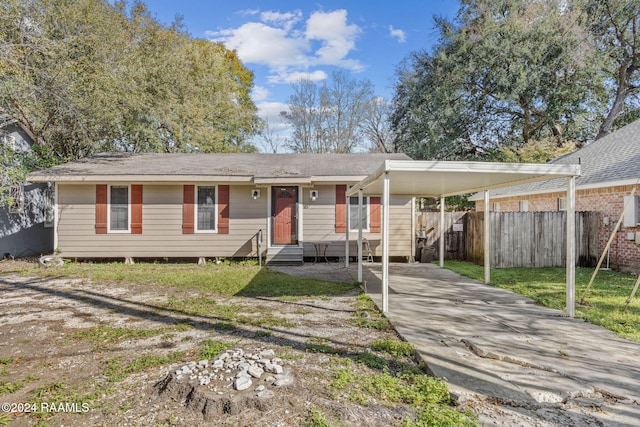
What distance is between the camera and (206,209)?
10.1 m

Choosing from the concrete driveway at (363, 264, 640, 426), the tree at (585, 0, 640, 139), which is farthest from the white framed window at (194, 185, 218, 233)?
the tree at (585, 0, 640, 139)

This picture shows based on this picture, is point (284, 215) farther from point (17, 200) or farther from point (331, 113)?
point (331, 113)

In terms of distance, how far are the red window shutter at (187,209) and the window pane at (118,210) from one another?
1571 millimetres

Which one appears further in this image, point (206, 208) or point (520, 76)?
point (520, 76)

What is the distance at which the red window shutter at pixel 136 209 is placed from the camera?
9883 mm

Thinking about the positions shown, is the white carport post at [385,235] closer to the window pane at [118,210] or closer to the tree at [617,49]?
the window pane at [118,210]

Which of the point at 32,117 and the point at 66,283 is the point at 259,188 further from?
the point at 32,117

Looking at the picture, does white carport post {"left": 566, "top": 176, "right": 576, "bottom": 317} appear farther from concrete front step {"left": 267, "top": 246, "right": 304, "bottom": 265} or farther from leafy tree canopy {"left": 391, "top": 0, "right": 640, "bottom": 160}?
leafy tree canopy {"left": 391, "top": 0, "right": 640, "bottom": 160}

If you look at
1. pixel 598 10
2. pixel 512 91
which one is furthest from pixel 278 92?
pixel 598 10

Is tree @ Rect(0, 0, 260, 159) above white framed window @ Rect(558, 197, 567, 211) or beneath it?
above

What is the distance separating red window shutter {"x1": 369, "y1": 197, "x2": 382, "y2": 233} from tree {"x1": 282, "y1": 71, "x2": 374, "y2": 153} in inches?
588

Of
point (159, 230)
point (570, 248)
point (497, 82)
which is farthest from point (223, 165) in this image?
point (497, 82)

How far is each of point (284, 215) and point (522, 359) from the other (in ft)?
24.6

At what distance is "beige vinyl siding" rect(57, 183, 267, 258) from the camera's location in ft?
32.0
